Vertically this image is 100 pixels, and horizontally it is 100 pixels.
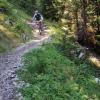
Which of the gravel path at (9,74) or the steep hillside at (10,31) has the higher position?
the steep hillside at (10,31)

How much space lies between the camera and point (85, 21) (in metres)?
27.3

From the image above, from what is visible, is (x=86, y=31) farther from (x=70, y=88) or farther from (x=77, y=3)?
(x=70, y=88)

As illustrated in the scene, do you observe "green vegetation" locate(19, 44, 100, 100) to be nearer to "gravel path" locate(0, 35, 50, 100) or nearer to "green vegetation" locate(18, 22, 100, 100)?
"green vegetation" locate(18, 22, 100, 100)

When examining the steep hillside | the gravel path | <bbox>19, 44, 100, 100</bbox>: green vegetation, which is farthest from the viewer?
the steep hillside

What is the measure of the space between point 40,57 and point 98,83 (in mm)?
4360

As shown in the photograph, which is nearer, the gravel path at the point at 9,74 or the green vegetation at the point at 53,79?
the gravel path at the point at 9,74

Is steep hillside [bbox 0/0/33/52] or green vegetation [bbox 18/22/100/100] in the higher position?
steep hillside [bbox 0/0/33/52]

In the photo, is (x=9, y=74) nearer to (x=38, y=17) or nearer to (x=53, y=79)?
(x=53, y=79)

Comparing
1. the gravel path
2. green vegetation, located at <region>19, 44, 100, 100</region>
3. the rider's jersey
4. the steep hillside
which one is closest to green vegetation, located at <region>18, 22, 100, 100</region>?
green vegetation, located at <region>19, 44, 100, 100</region>

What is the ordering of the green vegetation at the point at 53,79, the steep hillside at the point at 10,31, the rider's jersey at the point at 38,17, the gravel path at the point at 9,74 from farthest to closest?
the rider's jersey at the point at 38,17 → the steep hillside at the point at 10,31 → the green vegetation at the point at 53,79 → the gravel path at the point at 9,74

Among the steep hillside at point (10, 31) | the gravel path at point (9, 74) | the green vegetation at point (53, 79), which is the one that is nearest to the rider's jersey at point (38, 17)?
the steep hillside at point (10, 31)

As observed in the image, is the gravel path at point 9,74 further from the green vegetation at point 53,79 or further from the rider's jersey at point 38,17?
the rider's jersey at point 38,17

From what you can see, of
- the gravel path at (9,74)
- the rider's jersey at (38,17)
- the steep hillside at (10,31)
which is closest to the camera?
the gravel path at (9,74)

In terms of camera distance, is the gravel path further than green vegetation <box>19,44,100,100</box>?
No
